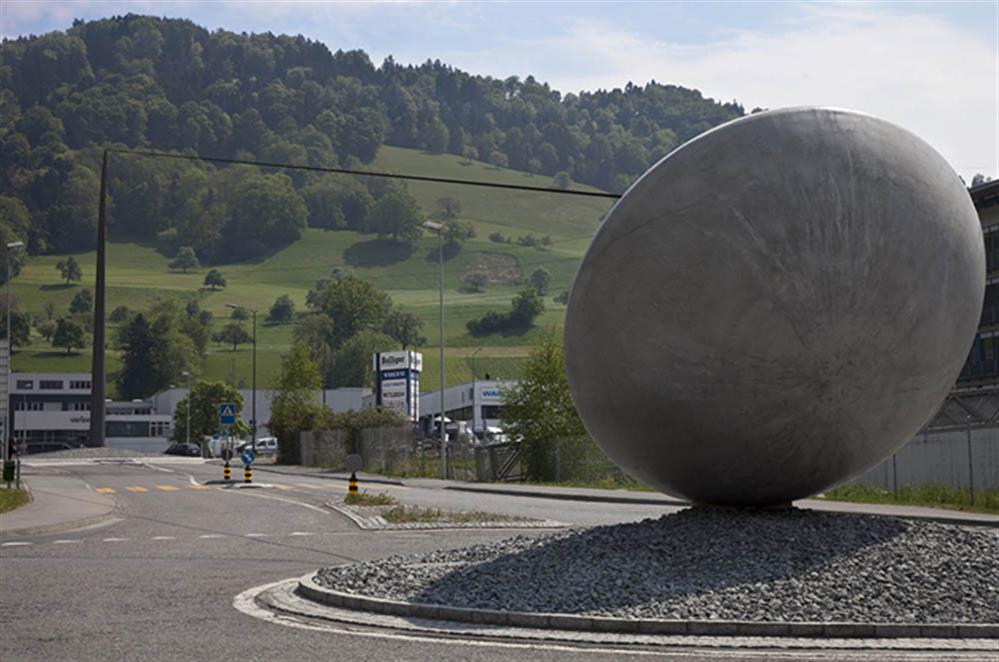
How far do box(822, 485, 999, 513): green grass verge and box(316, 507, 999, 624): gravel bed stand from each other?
15424 millimetres

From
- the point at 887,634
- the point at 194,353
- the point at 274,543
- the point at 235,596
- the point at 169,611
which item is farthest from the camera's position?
the point at 194,353

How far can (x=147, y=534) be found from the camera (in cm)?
2325

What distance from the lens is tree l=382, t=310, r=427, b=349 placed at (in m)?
184

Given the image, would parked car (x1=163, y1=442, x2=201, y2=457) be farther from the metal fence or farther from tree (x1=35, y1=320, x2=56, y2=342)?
tree (x1=35, y1=320, x2=56, y2=342)

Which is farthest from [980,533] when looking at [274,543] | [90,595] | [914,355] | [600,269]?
[274,543]

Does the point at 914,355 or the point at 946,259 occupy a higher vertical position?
the point at 946,259

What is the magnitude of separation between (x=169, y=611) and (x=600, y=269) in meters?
5.18

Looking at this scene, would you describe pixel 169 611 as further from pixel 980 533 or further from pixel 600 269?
pixel 980 533

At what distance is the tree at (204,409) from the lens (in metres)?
136

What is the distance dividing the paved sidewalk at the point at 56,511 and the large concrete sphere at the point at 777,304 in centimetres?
1400

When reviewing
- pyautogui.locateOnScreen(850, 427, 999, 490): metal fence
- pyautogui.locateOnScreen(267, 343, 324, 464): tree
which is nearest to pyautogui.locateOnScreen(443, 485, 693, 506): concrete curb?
pyautogui.locateOnScreen(850, 427, 999, 490): metal fence

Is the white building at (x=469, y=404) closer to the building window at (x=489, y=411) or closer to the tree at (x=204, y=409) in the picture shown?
the building window at (x=489, y=411)

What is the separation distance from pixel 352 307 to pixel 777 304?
16266 cm

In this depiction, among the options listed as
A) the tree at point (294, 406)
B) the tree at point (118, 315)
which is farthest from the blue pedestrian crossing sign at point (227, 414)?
the tree at point (118, 315)
